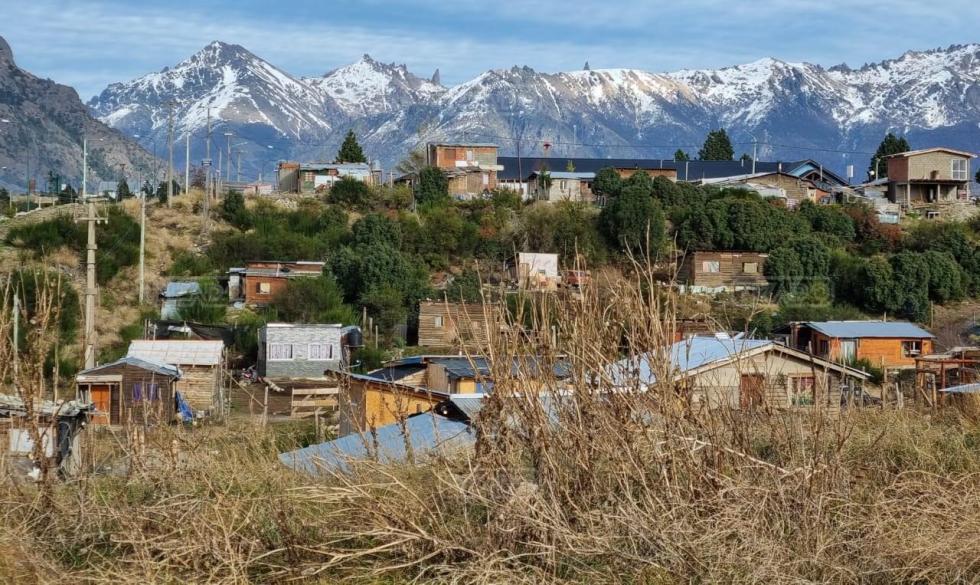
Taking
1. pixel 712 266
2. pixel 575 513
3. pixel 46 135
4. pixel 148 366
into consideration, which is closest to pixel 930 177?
pixel 712 266

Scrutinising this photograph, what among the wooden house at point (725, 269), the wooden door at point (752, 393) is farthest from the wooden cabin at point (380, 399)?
the wooden house at point (725, 269)

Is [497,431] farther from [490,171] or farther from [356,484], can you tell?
[490,171]

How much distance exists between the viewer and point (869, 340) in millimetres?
24172

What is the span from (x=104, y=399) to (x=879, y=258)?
2040cm

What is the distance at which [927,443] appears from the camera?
624cm

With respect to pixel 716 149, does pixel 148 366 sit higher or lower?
lower

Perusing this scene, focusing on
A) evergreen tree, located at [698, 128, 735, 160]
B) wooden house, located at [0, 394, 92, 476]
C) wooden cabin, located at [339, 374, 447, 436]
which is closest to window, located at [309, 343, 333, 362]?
wooden cabin, located at [339, 374, 447, 436]

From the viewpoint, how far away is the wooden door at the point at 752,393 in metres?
5.08

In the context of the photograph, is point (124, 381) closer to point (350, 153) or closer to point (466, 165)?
point (466, 165)

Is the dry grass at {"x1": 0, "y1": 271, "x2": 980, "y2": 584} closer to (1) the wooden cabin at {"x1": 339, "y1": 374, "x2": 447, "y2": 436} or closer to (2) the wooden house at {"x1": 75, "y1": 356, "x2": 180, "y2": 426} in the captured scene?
(1) the wooden cabin at {"x1": 339, "y1": 374, "x2": 447, "y2": 436}

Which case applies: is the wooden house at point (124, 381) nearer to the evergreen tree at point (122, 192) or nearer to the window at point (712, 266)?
the window at point (712, 266)

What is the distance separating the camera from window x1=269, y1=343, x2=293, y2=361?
24625 millimetres

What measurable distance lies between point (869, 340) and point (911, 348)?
1.09 metres

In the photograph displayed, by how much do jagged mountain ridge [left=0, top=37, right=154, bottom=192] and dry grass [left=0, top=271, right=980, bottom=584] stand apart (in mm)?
119184
